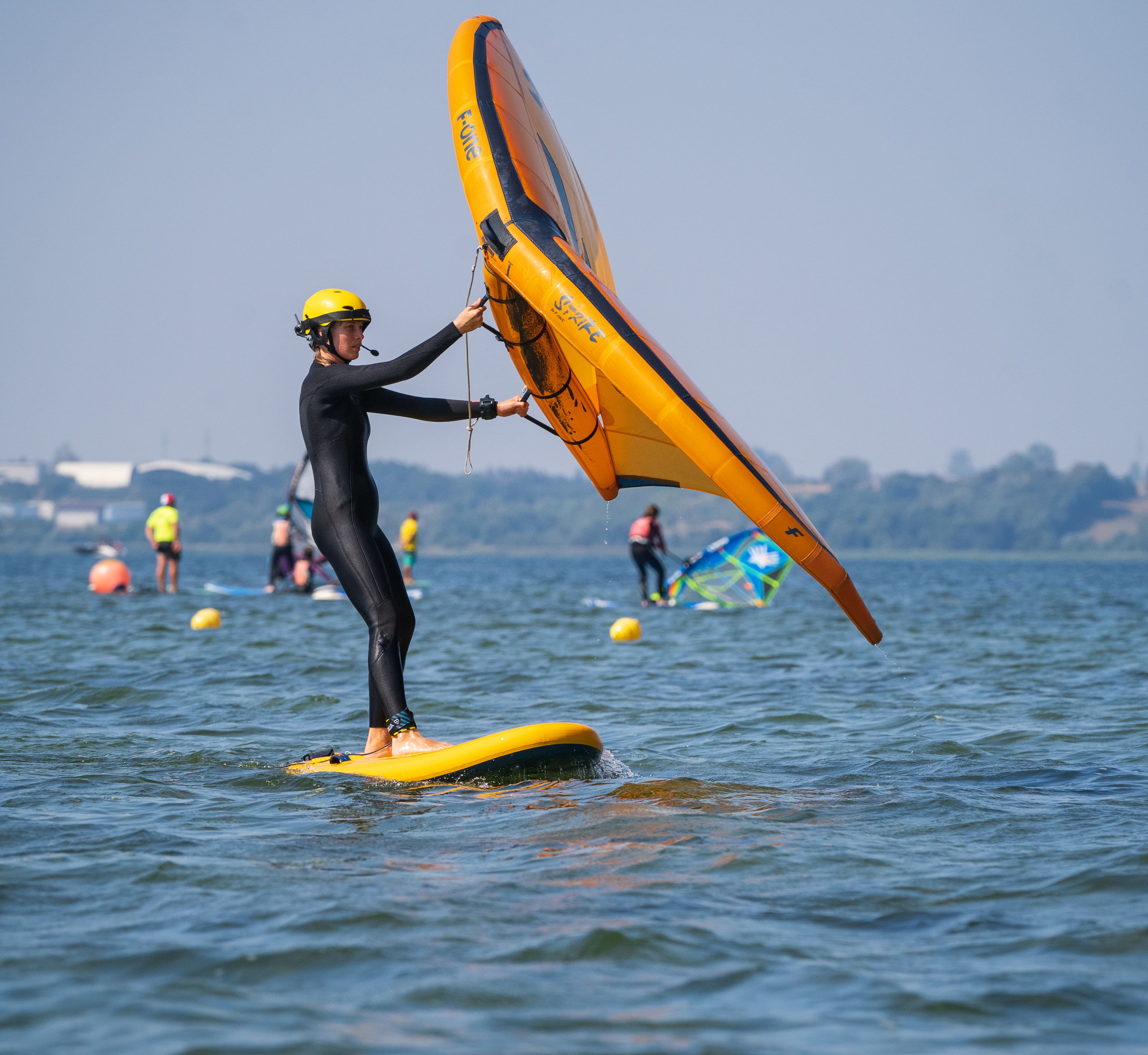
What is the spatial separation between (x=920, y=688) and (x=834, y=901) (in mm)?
6564

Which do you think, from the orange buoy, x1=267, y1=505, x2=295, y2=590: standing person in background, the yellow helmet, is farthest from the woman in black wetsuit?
the orange buoy

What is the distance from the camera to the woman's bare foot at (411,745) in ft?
19.5

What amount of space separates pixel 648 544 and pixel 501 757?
17.0 metres

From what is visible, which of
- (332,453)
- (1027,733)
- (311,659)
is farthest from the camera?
(311,659)

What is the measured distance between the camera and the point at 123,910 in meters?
3.81

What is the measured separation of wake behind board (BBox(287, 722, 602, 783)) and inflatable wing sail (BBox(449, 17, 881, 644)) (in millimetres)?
1333

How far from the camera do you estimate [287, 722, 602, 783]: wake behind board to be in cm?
577

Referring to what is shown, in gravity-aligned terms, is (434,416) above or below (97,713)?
above

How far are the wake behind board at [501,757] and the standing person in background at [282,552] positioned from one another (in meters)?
19.2

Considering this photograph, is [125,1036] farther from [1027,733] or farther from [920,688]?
[920,688]

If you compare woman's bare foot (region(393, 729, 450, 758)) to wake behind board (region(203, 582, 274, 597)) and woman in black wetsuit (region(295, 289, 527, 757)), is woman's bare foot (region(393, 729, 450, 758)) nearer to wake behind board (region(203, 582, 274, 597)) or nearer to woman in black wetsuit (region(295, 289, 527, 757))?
woman in black wetsuit (region(295, 289, 527, 757))

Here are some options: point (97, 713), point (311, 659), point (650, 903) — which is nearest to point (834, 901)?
point (650, 903)

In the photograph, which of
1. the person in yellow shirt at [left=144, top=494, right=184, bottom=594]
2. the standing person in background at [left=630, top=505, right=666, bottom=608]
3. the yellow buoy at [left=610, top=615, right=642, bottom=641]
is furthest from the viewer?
the person in yellow shirt at [left=144, top=494, right=184, bottom=594]

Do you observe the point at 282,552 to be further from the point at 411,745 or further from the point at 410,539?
the point at 411,745
